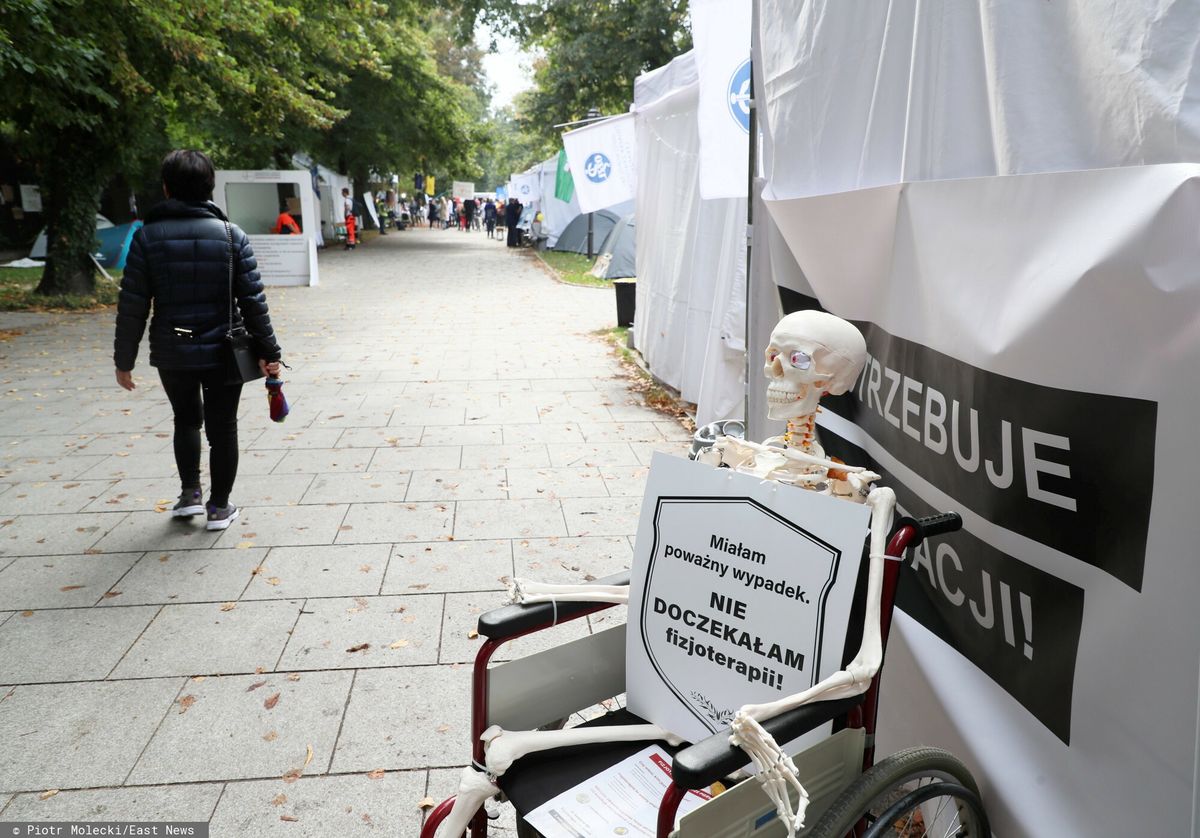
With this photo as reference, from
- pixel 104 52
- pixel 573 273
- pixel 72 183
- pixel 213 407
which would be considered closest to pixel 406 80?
pixel 573 273

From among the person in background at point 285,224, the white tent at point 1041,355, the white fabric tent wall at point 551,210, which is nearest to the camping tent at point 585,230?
the white fabric tent wall at point 551,210

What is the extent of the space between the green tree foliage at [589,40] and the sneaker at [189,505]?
66.9 ft

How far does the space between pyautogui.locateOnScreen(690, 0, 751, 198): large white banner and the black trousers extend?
295cm

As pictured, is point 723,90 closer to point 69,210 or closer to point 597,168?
point 597,168

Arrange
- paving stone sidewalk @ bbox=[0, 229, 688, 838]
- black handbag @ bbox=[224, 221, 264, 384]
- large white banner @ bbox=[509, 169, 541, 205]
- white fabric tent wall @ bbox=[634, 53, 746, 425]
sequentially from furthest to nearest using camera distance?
large white banner @ bbox=[509, 169, 541, 205] < white fabric tent wall @ bbox=[634, 53, 746, 425] < black handbag @ bbox=[224, 221, 264, 384] < paving stone sidewalk @ bbox=[0, 229, 688, 838]

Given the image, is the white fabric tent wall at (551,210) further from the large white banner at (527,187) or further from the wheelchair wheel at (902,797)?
the wheelchair wheel at (902,797)

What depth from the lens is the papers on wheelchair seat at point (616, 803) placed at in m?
1.86

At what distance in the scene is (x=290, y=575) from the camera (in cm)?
439

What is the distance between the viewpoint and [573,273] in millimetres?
22266

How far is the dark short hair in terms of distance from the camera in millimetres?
4359

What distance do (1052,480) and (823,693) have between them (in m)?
0.64

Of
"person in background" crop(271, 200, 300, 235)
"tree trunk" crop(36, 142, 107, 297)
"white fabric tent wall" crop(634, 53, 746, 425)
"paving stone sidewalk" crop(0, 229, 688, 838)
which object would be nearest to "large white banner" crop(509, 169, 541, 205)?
"person in background" crop(271, 200, 300, 235)

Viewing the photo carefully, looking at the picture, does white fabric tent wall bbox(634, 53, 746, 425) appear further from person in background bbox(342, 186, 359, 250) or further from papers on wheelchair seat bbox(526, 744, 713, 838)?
person in background bbox(342, 186, 359, 250)

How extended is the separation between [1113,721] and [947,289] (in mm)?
1005
